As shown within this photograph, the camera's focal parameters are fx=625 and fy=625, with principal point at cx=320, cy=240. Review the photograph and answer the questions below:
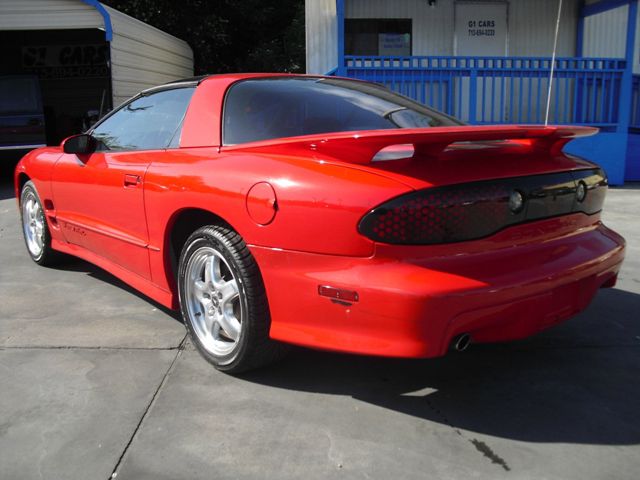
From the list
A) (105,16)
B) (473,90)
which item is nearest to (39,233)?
(473,90)

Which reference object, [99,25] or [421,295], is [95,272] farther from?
[99,25]

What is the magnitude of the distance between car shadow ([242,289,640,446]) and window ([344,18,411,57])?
30.2 ft

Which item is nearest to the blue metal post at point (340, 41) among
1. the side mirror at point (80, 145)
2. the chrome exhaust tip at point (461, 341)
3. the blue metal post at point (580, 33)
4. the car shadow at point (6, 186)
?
the blue metal post at point (580, 33)

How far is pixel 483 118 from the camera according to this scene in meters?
10.1

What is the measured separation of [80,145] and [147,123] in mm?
599

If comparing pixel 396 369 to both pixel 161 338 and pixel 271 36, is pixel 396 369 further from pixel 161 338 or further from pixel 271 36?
pixel 271 36

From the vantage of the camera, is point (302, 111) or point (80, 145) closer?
point (302, 111)

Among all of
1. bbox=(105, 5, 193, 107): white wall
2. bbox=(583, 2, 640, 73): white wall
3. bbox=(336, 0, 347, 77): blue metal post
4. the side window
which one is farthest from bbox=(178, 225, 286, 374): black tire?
bbox=(583, 2, 640, 73): white wall

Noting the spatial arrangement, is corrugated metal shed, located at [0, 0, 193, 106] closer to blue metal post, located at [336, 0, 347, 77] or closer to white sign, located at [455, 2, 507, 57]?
blue metal post, located at [336, 0, 347, 77]

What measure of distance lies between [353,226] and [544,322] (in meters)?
0.94

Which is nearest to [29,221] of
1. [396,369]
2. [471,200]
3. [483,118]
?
[396,369]

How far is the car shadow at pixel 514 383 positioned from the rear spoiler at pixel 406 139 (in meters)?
1.08

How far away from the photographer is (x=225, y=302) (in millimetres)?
2975

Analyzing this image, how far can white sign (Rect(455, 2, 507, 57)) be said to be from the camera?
11.5m
